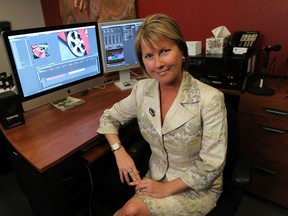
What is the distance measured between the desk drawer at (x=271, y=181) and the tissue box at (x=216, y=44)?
2.68ft

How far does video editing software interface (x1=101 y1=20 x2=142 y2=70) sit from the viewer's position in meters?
1.70

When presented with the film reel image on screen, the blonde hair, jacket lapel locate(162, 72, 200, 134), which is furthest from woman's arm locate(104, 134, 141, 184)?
the film reel image on screen

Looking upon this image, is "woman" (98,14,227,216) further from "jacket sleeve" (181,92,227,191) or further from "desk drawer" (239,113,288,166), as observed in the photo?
"desk drawer" (239,113,288,166)

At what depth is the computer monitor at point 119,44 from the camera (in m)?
1.69

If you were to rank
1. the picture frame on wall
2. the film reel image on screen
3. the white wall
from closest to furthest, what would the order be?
1. the film reel image on screen
2. the picture frame on wall
3. the white wall

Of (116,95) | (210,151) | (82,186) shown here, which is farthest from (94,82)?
(210,151)

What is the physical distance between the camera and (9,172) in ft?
7.40

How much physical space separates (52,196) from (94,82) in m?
0.87

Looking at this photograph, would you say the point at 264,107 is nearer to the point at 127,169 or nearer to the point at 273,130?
the point at 273,130

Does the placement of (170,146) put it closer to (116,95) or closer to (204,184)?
(204,184)

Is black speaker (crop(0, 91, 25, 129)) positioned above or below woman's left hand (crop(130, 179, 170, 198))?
above

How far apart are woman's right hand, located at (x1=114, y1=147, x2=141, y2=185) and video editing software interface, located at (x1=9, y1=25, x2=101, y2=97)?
655 mm

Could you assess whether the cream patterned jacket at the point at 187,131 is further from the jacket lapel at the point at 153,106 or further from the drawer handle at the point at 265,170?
the drawer handle at the point at 265,170

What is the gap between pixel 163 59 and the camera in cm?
99
